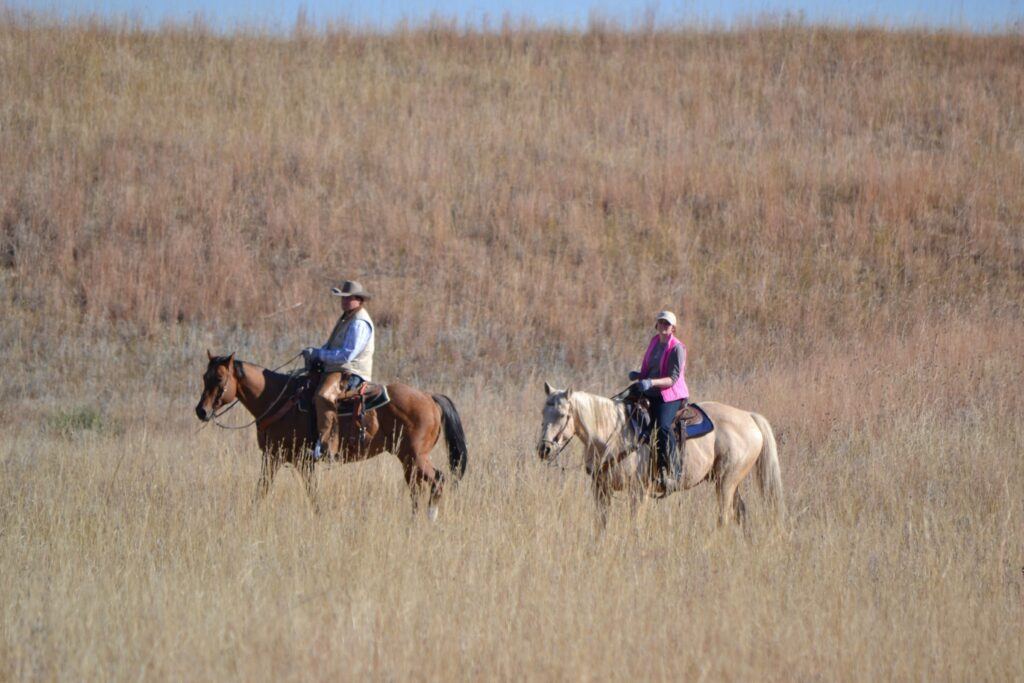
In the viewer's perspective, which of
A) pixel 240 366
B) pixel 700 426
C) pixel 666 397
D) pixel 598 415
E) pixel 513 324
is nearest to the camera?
pixel 598 415

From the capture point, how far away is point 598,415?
822cm

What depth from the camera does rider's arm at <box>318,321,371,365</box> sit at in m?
9.12

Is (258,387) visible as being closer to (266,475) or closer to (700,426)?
(266,475)

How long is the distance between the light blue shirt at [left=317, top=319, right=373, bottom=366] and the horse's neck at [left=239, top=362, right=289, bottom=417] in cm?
55

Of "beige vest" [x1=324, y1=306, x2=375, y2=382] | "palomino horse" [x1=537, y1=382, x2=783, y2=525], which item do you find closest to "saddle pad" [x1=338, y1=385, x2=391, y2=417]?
"beige vest" [x1=324, y1=306, x2=375, y2=382]

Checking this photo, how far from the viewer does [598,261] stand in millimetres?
20422

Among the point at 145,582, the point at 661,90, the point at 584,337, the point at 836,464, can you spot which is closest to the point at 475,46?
the point at 661,90

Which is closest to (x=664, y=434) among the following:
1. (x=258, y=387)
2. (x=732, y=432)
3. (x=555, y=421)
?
(x=732, y=432)

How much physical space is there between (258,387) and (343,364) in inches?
33.3

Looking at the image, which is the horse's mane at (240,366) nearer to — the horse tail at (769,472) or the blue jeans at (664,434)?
the blue jeans at (664,434)

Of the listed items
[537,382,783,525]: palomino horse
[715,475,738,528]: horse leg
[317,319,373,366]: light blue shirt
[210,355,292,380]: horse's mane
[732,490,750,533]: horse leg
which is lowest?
[732,490,750,533]: horse leg

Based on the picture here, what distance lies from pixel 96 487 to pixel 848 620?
6373 mm

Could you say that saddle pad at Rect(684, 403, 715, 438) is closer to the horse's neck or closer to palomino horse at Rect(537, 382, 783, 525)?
palomino horse at Rect(537, 382, 783, 525)

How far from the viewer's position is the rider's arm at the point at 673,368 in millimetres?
8312
